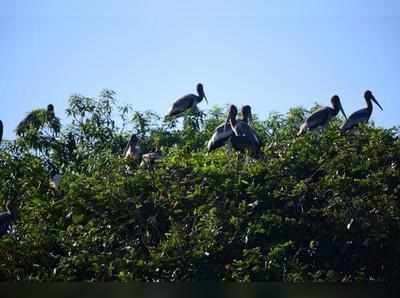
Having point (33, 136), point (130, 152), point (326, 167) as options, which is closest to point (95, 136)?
point (33, 136)

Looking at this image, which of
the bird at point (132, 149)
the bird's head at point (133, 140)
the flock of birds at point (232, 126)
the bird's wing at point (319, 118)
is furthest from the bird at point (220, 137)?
the bird's head at point (133, 140)

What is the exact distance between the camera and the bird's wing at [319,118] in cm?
2125

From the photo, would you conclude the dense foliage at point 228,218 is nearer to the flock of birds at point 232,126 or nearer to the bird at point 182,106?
the flock of birds at point 232,126

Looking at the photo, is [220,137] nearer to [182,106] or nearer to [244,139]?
[244,139]

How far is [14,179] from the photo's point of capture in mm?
19750

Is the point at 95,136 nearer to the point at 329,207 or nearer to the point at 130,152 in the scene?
the point at 130,152

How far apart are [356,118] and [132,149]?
233 inches

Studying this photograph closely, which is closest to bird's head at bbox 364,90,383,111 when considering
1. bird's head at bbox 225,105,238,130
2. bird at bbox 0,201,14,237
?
bird's head at bbox 225,105,238,130

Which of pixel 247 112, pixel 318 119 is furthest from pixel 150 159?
pixel 247 112

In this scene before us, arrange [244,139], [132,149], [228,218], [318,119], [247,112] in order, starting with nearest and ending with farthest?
[228,218] < [244,139] < [132,149] < [318,119] < [247,112]

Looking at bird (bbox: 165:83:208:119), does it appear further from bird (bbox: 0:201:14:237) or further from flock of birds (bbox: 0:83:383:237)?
bird (bbox: 0:201:14:237)

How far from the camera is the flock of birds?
742 inches

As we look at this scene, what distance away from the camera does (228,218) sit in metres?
15.7

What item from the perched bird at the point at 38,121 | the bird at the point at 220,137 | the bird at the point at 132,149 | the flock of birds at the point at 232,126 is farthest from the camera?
the perched bird at the point at 38,121
